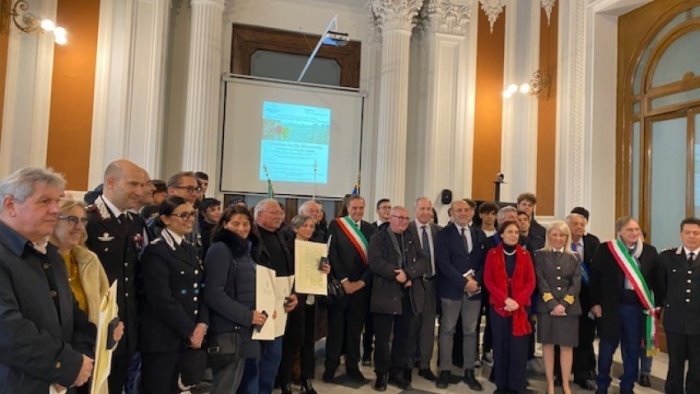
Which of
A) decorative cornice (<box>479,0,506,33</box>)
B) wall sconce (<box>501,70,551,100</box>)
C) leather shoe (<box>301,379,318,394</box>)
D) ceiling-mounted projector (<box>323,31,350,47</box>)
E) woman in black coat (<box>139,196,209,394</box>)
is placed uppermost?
decorative cornice (<box>479,0,506,33</box>)

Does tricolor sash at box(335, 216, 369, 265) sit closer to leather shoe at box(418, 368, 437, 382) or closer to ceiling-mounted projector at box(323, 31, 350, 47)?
leather shoe at box(418, 368, 437, 382)

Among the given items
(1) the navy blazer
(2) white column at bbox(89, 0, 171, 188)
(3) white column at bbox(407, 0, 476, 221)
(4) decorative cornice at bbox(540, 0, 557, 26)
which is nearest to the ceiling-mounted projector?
(3) white column at bbox(407, 0, 476, 221)

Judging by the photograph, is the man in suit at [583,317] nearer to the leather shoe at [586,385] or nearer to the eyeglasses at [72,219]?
the leather shoe at [586,385]

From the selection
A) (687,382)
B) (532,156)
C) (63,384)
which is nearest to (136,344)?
(63,384)

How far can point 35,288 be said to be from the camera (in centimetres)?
144

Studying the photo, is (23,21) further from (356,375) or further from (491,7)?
(491,7)

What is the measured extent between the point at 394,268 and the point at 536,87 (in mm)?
4689

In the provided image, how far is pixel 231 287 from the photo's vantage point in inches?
99.4

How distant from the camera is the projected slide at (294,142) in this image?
7172 mm

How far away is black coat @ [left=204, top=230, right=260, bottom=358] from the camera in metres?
2.42

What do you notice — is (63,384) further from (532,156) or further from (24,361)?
(532,156)

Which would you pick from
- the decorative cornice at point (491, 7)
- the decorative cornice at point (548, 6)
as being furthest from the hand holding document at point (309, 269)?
the decorative cornice at point (491, 7)

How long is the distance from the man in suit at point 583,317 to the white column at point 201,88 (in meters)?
4.56

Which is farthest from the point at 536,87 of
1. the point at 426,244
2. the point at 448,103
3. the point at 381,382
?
the point at 381,382
